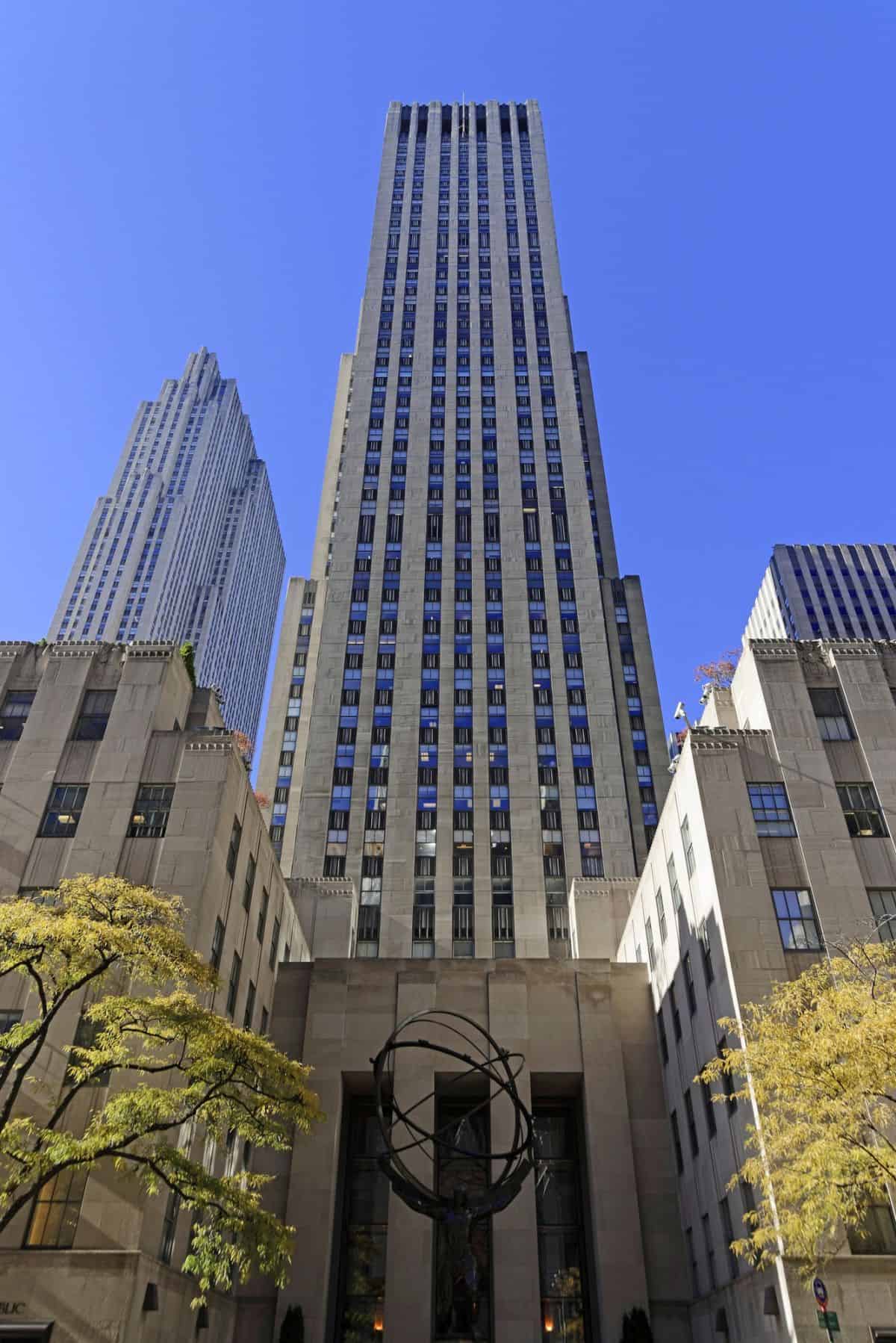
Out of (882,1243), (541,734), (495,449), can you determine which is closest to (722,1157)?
(882,1243)

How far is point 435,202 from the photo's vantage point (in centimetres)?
13975

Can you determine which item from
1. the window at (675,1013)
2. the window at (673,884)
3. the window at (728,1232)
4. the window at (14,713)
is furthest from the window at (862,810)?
the window at (14,713)

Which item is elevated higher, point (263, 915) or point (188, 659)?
point (188, 659)

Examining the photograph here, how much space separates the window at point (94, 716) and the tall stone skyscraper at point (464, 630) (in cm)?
3457

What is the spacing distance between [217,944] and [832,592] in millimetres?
148893

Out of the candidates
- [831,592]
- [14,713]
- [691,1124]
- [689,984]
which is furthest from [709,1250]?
[831,592]

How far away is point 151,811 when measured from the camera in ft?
132

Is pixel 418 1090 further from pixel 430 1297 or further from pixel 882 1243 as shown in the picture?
pixel 882 1243

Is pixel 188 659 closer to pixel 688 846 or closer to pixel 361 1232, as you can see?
pixel 688 846

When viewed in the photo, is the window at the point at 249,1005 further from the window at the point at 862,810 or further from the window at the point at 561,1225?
the window at the point at 862,810

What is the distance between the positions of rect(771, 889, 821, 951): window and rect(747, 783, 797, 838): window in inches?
107

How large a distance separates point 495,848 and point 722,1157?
155ft

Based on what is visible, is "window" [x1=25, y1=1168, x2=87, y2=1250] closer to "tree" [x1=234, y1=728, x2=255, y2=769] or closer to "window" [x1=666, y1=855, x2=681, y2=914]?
"tree" [x1=234, y1=728, x2=255, y2=769]

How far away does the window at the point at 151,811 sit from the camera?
1555 inches
